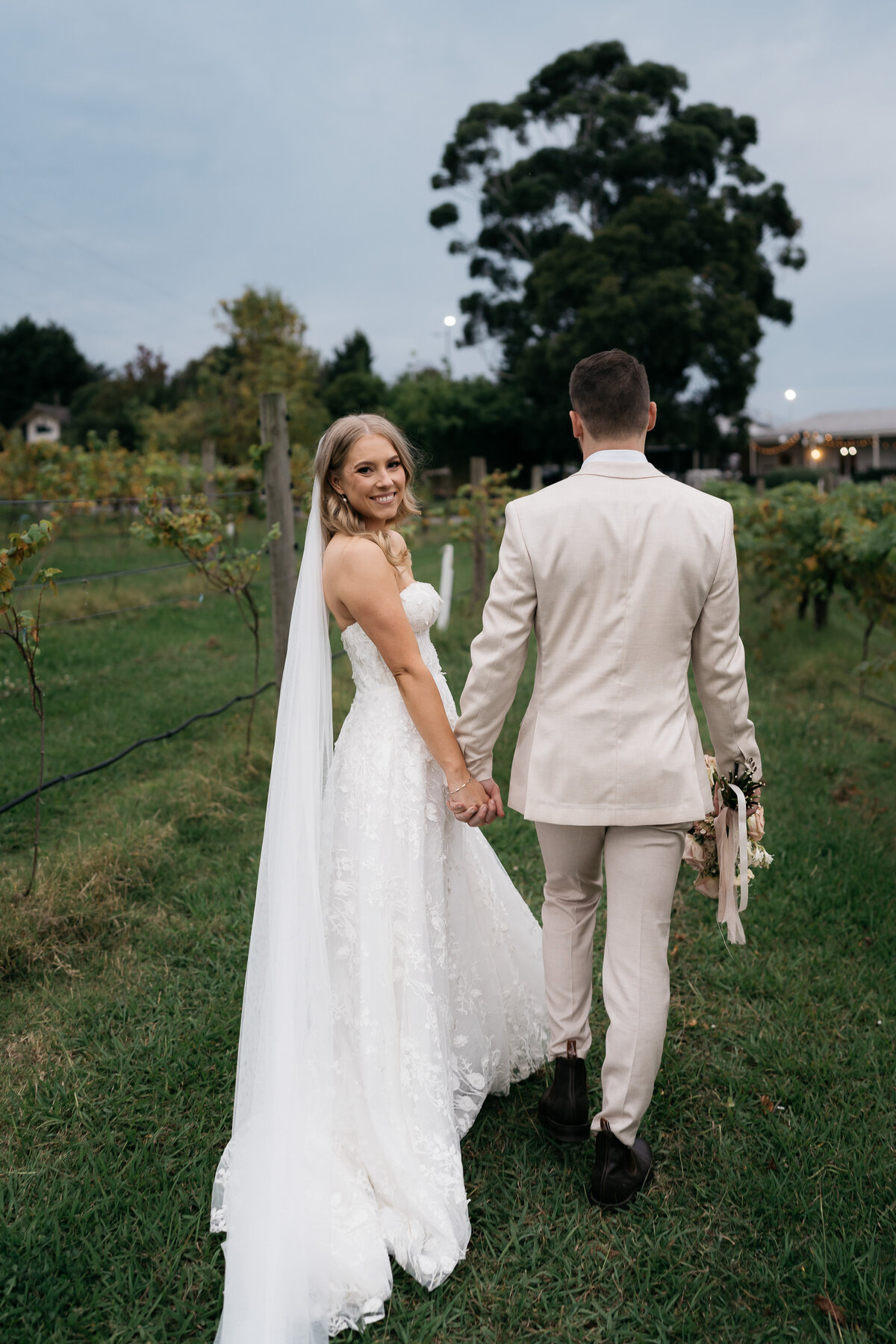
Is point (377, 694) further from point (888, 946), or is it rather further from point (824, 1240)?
point (888, 946)

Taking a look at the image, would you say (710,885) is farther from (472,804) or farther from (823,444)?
(823,444)

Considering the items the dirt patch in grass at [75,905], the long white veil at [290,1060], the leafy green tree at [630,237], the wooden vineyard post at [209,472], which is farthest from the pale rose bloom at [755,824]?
the leafy green tree at [630,237]

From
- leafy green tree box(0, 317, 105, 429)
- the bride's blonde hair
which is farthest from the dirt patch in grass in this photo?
leafy green tree box(0, 317, 105, 429)

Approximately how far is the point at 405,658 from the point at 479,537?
26.4 ft

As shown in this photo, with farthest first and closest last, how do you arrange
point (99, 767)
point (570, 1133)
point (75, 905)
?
point (99, 767)
point (75, 905)
point (570, 1133)

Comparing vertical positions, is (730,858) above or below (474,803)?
below

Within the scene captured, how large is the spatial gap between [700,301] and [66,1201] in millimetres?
28973

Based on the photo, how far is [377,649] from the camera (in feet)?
8.46

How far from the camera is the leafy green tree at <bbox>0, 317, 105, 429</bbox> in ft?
184

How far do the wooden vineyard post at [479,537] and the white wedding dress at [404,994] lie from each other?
7.49 metres

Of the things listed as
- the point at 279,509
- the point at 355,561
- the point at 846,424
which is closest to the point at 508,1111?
the point at 355,561

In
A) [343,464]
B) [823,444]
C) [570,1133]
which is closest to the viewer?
[570,1133]

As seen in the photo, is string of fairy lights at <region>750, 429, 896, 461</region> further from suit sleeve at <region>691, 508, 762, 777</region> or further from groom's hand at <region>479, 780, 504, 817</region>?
groom's hand at <region>479, 780, 504, 817</region>

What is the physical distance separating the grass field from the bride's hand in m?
0.96
